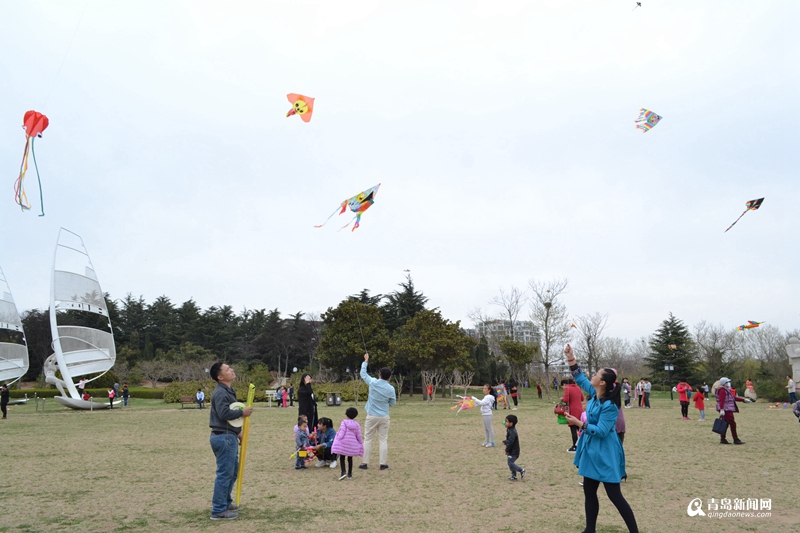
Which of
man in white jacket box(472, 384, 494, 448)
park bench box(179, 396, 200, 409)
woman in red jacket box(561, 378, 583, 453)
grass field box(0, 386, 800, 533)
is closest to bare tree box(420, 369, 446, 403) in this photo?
park bench box(179, 396, 200, 409)

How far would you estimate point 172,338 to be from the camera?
5988 cm

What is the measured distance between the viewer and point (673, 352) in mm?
46938

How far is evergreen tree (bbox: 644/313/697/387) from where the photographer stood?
1825 inches

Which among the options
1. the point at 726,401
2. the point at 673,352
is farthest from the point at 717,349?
the point at 726,401

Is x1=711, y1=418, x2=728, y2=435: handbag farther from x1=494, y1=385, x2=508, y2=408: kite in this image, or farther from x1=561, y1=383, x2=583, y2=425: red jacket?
x1=494, y1=385, x2=508, y2=408: kite

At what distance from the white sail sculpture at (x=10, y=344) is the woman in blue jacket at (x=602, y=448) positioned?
38480 mm

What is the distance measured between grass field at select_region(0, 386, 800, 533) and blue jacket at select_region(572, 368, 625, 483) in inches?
44.4

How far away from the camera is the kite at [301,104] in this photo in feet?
43.2

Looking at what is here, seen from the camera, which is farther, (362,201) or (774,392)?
(774,392)

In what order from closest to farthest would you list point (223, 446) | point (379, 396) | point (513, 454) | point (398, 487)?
point (223, 446), point (398, 487), point (513, 454), point (379, 396)

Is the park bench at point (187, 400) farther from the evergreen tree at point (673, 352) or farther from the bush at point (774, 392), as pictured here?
the evergreen tree at point (673, 352)

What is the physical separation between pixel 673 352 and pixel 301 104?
144ft

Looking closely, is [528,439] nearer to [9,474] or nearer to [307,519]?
[307,519]

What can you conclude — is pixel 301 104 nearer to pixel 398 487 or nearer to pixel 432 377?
pixel 398 487
